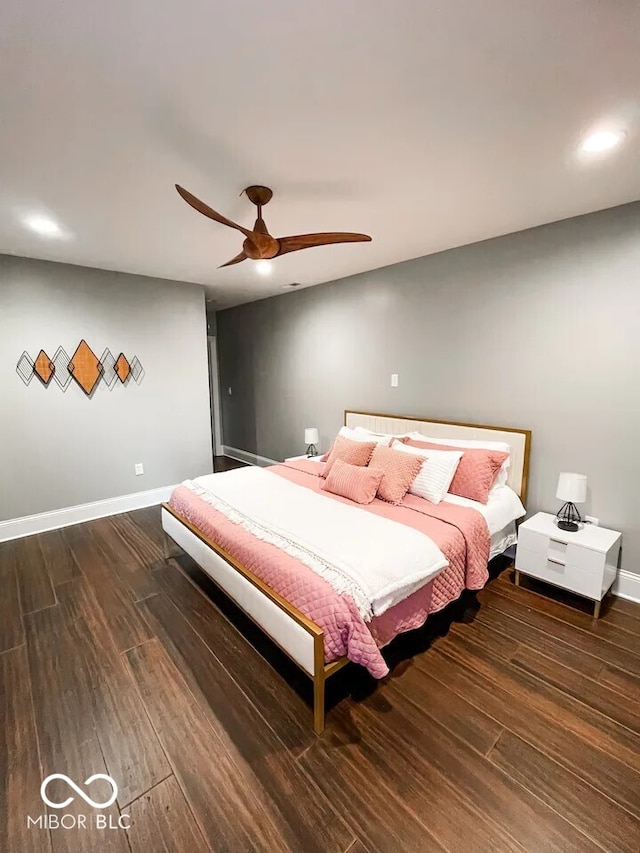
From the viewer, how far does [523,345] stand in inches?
115

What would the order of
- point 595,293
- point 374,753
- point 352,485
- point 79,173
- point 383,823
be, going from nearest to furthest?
point 383,823, point 374,753, point 79,173, point 595,293, point 352,485

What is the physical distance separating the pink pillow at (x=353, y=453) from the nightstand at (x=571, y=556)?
Answer: 49.8 inches

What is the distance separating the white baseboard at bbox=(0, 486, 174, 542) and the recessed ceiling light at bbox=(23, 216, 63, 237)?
2552 mm

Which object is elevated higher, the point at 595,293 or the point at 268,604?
the point at 595,293

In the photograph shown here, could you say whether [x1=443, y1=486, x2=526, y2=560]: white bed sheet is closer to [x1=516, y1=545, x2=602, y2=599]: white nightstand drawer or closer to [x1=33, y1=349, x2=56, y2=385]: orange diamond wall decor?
[x1=516, y1=545, x2=602, y2=599]: white nightstand drawer

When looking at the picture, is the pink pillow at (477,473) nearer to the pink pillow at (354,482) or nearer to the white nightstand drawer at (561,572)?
the white nightstand drawer at (561,572)

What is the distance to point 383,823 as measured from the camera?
51.8 inches

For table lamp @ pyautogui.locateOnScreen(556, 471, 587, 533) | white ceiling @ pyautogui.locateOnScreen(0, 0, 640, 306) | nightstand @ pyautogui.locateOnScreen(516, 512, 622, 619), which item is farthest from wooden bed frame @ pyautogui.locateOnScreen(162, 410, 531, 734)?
white ceiling @ pyautogui.locateOnScreen(0, 0, 640, 306)

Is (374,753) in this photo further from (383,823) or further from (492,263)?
(492,263)

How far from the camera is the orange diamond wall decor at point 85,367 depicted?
370cm

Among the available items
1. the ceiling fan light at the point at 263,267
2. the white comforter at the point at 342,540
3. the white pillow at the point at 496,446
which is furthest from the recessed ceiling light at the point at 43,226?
the white pillow at the point at 496,446

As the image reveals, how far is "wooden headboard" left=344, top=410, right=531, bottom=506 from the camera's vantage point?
295 cm

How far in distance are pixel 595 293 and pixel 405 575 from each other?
2292 millimetres

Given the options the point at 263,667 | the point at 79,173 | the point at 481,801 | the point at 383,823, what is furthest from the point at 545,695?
the point at 79,173
